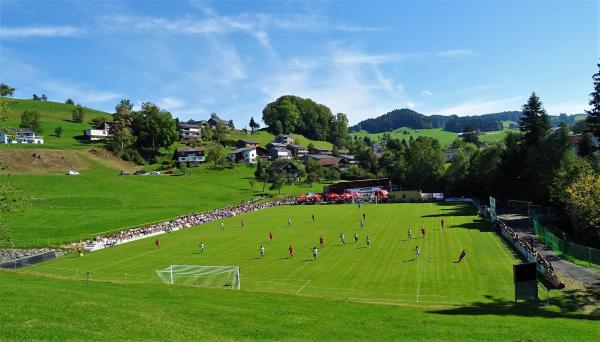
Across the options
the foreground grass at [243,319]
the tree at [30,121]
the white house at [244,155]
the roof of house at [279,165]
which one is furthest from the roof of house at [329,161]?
the foreground grass at [243,319]

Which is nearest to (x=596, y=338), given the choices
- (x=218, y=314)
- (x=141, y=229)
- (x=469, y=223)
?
(x=218, y=314)

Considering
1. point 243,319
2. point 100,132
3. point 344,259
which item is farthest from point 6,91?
point 100,132

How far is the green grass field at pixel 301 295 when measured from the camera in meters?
14.5

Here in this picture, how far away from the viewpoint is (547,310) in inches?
837

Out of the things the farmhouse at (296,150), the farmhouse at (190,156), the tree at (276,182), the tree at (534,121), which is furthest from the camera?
the farmhouse at (296,150)

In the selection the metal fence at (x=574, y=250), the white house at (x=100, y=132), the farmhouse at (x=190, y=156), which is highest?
the white house at (x=100, y=132)

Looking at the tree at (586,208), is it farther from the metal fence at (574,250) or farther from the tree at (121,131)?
the tree at (121,131)

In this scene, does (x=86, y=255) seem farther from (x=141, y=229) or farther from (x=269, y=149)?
(x=269, y=149)

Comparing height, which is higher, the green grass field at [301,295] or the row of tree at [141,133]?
the row of tree at [141,133]

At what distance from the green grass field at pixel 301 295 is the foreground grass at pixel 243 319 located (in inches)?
1.9

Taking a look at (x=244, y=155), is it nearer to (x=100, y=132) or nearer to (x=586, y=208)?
(x=100, y=132)

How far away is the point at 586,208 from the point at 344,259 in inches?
926

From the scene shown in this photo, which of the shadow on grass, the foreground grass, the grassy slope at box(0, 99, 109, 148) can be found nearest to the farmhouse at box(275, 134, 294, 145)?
the grassy slope at box(0, 99, 109, 148)

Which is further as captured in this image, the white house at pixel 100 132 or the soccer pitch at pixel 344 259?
the white house at pixel 100 132
